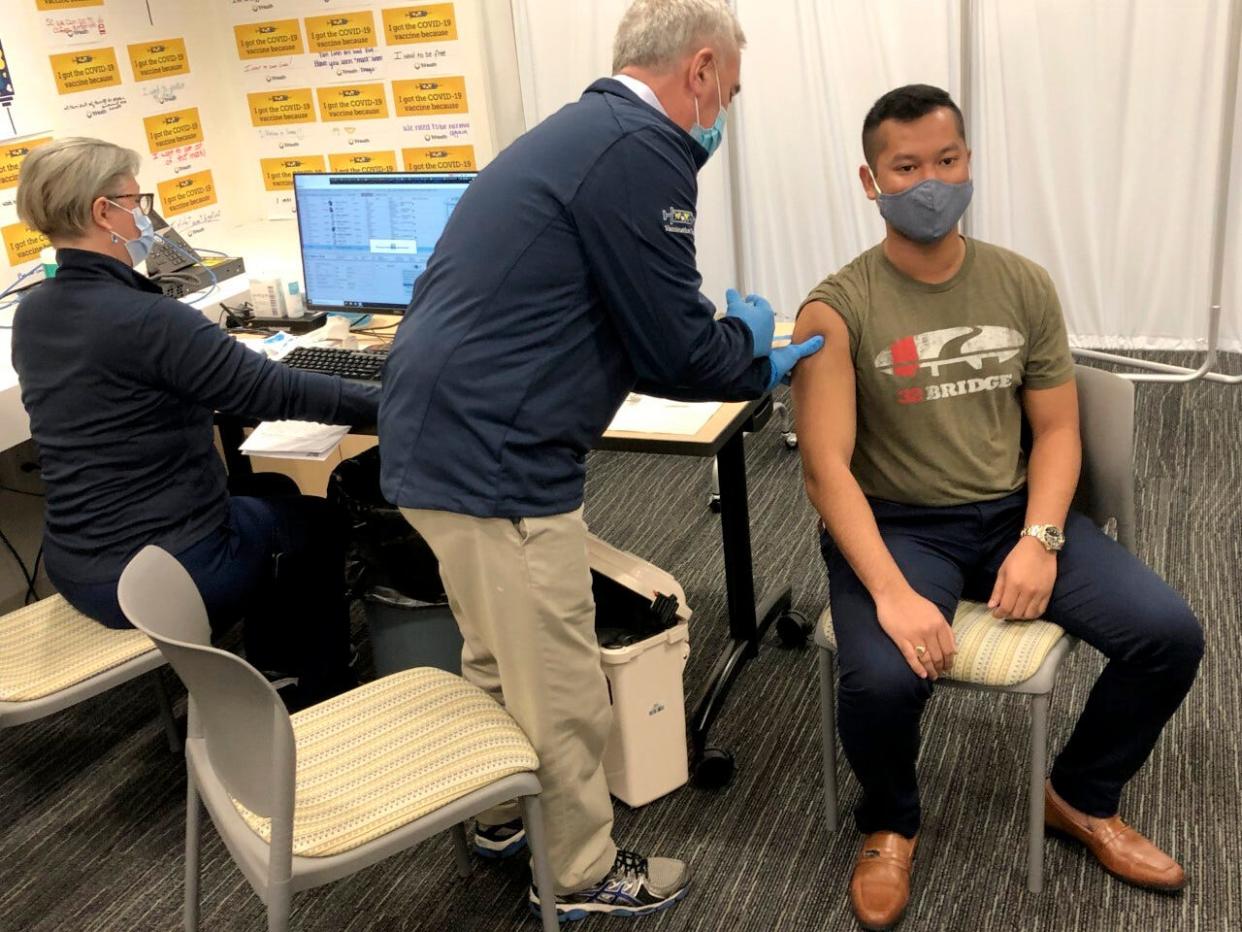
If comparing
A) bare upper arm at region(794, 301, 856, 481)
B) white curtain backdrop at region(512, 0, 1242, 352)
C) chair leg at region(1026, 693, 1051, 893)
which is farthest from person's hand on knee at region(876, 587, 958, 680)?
white curtain backdrop at region(512, 0, 1242, 352)

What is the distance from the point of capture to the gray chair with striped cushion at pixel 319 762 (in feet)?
4.45

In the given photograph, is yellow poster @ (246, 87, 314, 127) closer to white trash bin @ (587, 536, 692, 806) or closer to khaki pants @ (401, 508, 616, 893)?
white trash bin @ (587, 536, 692, 806)

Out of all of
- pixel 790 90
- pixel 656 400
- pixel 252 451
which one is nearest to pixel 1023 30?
pixel 790 90

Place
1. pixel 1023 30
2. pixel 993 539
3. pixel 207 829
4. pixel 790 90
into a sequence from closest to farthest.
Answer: pixel 993 539 < pixel 207 829 < pixel 1023 30 < pixel 790 90

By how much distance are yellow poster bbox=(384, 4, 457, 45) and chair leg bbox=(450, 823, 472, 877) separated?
260cm

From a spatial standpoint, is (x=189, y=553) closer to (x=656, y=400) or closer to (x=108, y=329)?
(x=108, y=329)

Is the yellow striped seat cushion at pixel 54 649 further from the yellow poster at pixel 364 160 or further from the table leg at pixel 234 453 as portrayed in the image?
the yellow poster at pixel 364 160

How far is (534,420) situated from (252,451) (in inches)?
34.7

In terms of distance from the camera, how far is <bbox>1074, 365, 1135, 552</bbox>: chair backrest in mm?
1855

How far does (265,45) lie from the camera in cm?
388

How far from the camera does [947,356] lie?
1850mm

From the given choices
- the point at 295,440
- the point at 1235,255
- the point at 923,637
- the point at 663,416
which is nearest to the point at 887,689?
the point at 923,637

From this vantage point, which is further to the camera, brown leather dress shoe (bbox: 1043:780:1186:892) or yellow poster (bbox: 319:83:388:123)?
yellow poster (bbox: 319:83:388:123)

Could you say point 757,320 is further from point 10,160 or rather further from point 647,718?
point 10,160
